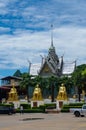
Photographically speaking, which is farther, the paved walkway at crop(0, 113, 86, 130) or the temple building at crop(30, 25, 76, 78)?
the temple building at crop(30, 25, 76, 78)

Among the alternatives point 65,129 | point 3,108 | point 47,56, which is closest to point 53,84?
point 47,56

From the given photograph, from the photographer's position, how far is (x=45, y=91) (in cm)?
9406

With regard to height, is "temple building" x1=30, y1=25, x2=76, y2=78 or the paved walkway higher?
"temple building" x1=30, y1=25, x2=76, y2=78

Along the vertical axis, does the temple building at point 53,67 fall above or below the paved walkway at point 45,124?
above

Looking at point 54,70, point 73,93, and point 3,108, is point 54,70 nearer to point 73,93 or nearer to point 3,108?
point 73,93

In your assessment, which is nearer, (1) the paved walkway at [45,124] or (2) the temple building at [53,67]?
(1) the paved walkway at [45,124]

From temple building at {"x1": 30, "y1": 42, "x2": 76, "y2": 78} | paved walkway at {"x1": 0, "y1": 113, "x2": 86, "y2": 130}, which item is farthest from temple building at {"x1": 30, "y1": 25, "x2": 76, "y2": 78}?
paved walkway at {"x1": 0, "y1": 113, "x2": 86, "y2": 130}

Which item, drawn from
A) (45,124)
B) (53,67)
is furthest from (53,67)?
(45,124)

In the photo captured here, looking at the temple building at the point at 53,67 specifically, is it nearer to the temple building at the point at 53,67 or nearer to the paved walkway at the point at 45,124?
the temple building at the point at 53,67

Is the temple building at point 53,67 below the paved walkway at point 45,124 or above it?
above

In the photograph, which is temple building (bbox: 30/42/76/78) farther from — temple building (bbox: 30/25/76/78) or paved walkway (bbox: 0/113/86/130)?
paved walkway (bbox: 0/113/86/130)

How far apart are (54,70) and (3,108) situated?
47323mm

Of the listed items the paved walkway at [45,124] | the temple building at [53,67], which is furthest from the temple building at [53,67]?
the paved walkway at [45,124]

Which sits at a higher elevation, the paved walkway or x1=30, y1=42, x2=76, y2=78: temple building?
x1=30, y1=42, x2=76, y2=78: temple building
